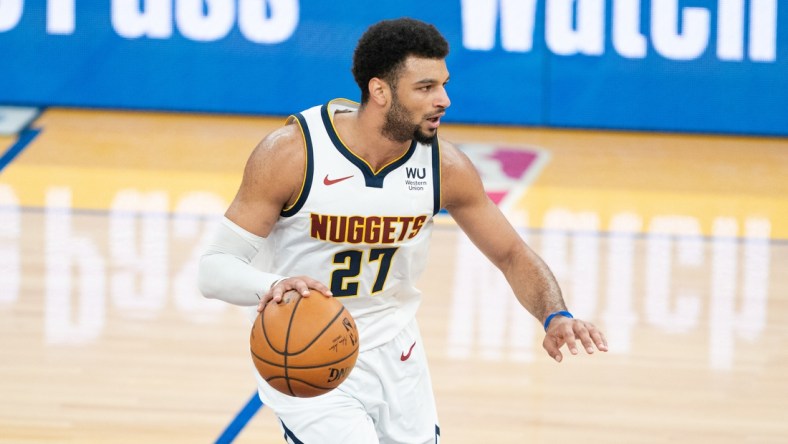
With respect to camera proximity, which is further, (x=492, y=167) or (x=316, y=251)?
(x=492, y=167)

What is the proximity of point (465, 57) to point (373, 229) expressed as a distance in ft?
24.1

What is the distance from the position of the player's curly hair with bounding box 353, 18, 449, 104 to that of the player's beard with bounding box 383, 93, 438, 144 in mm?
76

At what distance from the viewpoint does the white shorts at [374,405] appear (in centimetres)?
377

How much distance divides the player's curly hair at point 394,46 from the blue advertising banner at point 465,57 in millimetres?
7268

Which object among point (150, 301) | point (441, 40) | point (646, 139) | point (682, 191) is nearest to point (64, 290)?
point (150, 301)

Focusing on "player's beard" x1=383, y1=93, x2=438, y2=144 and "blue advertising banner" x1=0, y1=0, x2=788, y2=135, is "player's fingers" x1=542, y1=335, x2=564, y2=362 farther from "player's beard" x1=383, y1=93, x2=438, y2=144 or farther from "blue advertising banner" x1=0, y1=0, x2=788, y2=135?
"blue advertising banner" x1=0, y1=0, x2=788, y2=135

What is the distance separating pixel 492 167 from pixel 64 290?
3.97 m

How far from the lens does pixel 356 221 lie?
3779 mm

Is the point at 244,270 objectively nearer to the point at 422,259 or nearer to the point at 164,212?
the point at 422,259

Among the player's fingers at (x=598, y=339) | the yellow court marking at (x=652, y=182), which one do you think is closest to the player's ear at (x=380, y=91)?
the player's fingers at (x=598, y=339)

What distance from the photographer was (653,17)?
1072 cm

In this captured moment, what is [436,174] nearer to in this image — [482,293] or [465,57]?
[482,293]

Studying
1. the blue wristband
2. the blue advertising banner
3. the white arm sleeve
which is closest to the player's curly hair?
the white arm sleeve

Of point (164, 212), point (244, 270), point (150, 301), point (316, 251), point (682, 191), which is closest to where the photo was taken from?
point (244, 270)
